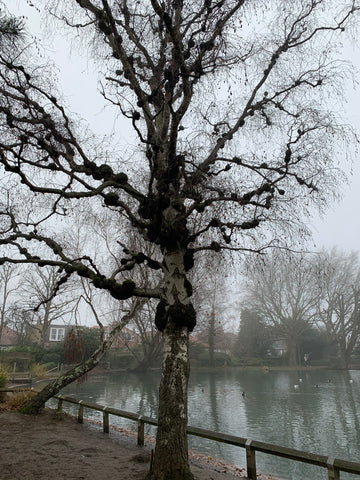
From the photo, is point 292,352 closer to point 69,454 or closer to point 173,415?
point 69,454

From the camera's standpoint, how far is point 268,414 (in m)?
15.1

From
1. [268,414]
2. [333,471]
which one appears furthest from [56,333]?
[333,471]

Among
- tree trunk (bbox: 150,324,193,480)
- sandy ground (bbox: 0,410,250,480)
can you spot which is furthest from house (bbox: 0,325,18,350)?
tree trunk (bbox: 150,324,193,480)

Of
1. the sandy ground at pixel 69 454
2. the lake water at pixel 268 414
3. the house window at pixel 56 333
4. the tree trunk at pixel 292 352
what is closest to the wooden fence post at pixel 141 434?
the sandy ground at pixel 69 454

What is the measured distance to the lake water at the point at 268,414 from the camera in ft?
31.3

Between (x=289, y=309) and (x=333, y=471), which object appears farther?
(x=289, y=309)

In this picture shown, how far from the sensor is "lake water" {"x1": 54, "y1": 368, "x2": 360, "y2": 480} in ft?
31.3

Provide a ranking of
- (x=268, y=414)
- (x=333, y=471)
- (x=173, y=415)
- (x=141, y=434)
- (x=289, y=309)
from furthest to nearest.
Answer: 1. (x=289, y=309)
2. (x=268, y=414)
3. (x=141, y=434)
4. (x=173, y=415)
5. (x=333, y=471)

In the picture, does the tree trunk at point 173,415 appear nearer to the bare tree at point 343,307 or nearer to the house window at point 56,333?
the bare tree at point 343,307

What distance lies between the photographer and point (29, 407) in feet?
34.2

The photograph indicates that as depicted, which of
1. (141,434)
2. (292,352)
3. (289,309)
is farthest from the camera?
(289,309)

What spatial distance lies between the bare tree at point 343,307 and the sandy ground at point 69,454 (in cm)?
4046

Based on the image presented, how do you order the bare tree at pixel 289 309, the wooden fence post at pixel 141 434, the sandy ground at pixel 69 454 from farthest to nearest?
the bare tree at pixel 289 309 → the wooden fence post at pixel 141 434 → the sandy ground at pixel 69 454

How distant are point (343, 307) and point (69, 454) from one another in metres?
45.5
